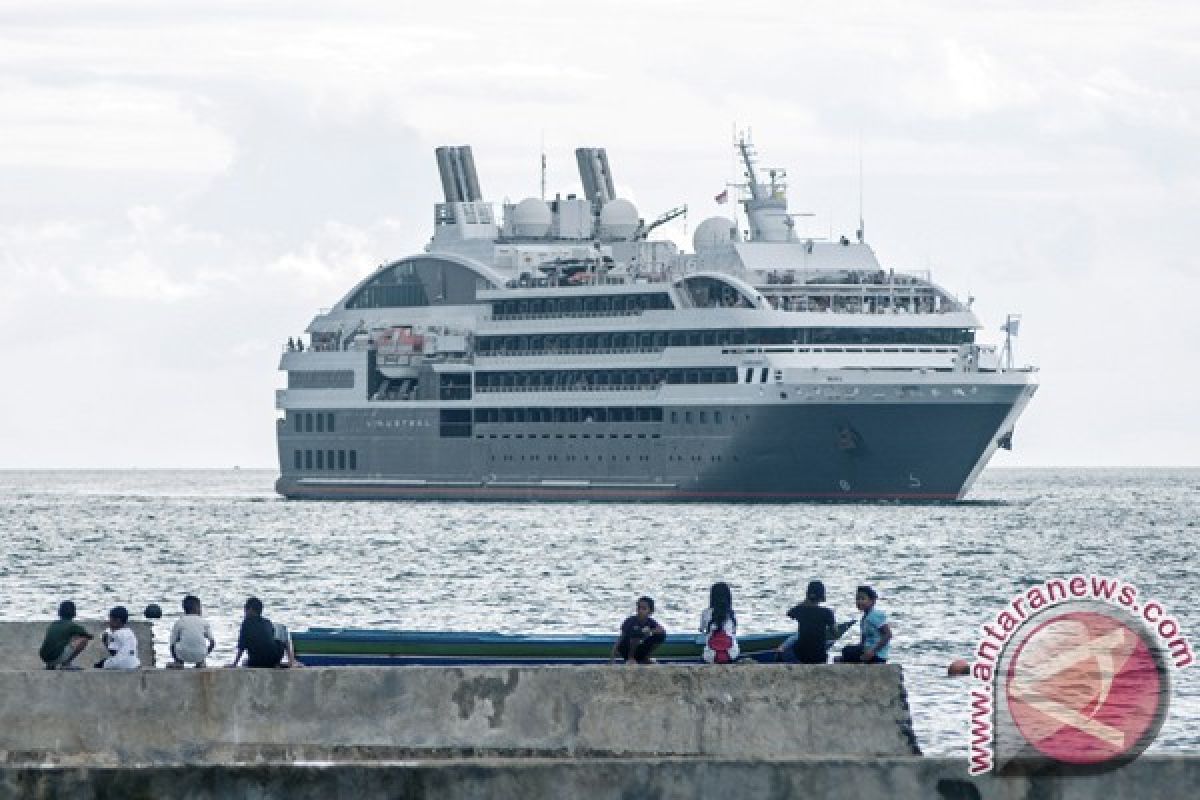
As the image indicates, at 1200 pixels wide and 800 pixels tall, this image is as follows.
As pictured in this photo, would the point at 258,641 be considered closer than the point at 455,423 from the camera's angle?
Yes

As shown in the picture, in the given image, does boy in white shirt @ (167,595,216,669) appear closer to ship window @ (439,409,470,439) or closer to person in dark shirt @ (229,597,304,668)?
person in dark shirt @ (229,597,304,668)

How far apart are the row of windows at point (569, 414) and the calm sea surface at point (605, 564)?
337 cm

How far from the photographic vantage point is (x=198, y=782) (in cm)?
1423

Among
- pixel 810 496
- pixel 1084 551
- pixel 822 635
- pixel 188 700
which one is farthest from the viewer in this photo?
pixel 810 496

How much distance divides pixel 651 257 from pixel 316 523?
71.6 feet

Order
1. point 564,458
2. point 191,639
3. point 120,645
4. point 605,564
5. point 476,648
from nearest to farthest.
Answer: point 120,645 < point 191,639 < point 476,648 < point 605,564 < point 564,458

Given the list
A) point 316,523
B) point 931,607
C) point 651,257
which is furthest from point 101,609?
point 651,257

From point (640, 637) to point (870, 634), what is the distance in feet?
6.09

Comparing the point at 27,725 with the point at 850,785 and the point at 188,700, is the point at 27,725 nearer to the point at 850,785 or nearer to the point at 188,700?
the point at 188,700

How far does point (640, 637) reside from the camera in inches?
917

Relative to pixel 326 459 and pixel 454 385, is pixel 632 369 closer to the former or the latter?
pixel 454 385

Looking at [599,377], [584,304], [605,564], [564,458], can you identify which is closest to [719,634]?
[605,564]

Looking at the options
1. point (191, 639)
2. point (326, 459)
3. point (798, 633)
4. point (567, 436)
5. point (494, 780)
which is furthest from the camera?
point (326, 459)

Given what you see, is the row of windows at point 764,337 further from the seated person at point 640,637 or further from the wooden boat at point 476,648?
the seated person at point 640,637
